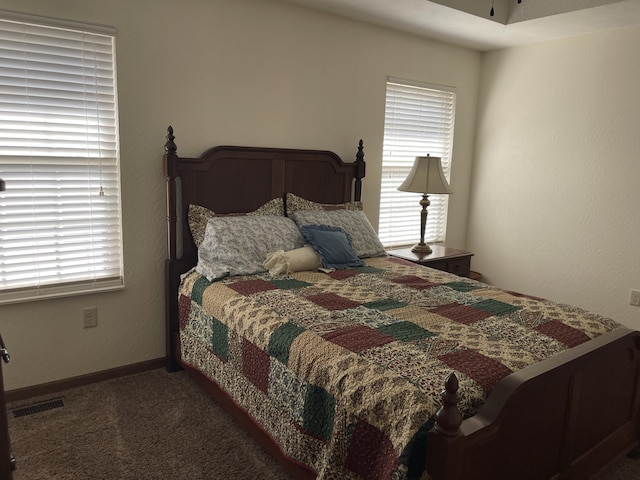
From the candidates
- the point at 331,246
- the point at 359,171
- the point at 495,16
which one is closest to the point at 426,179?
the point at 359,171

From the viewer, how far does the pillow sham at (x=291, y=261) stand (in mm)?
2695

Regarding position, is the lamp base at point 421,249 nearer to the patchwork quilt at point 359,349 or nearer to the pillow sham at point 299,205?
the pillow sham at point 299,205

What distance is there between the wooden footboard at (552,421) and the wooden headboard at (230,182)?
2.03 m

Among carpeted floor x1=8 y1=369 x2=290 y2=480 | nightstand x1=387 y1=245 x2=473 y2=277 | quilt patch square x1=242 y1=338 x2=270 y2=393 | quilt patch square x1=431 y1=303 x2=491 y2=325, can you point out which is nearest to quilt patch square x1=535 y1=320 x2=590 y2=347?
quilt patch square x1=431 y1=303 x2=491 y2=325

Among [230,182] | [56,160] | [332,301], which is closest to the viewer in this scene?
[332,301]

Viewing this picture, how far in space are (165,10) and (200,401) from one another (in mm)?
2197

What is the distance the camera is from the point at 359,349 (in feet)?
5.60

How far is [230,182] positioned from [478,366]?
1.99 m

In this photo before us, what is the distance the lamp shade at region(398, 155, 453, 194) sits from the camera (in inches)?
140

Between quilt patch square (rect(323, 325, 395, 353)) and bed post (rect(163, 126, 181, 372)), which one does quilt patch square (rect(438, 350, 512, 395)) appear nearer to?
quilt patch square (rect(323, 325, 395, 353))

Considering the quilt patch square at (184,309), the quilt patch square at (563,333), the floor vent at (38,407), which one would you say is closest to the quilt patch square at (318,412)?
the quilt patch square at (563,333)

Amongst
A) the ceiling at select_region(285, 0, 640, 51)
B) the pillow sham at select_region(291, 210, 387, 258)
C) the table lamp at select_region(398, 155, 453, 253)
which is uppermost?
the ceiling at select_region(285, 0, 640, 51)

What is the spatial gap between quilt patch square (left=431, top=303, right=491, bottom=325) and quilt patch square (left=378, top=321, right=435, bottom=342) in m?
0.22

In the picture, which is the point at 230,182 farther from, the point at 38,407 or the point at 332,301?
the point at 38,407
